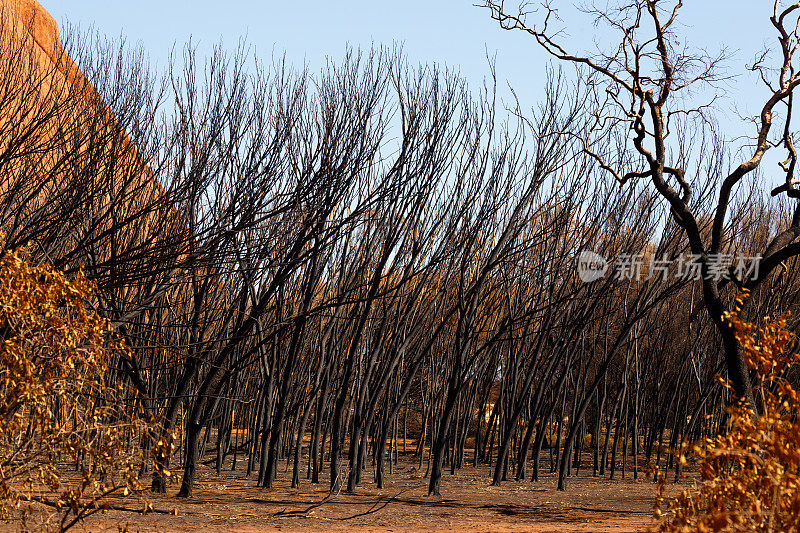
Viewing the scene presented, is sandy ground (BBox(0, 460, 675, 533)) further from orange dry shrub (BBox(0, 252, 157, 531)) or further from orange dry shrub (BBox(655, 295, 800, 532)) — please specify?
orange dry shrub (BBox(655, 295, 800, 532))

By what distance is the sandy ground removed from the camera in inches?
254

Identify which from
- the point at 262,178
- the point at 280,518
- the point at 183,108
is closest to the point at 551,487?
the point at 280,518

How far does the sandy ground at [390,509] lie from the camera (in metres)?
6.46

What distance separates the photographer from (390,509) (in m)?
7.70

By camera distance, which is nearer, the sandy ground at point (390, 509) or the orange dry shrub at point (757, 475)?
the orange dry shrub at point (757, 475)

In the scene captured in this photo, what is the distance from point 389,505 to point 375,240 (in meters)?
3.11
